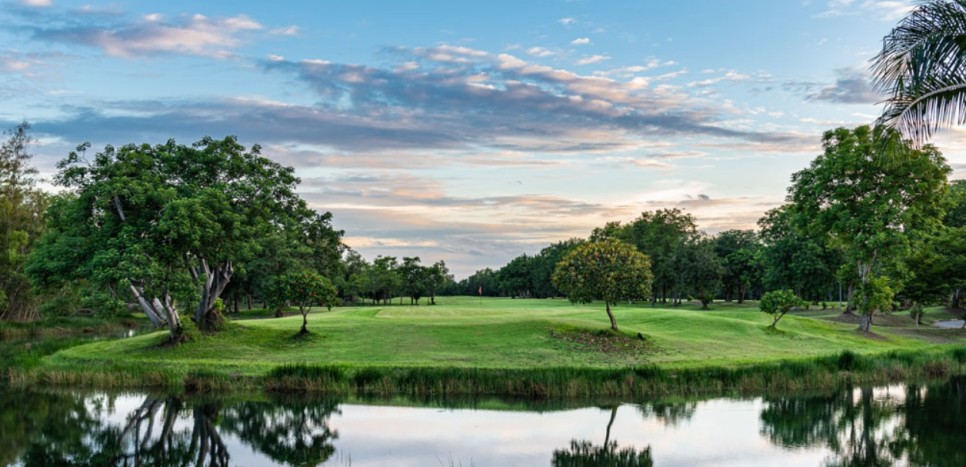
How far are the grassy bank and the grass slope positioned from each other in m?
0.09

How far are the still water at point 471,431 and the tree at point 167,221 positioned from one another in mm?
9259

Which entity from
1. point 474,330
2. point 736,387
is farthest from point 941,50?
point 474,330

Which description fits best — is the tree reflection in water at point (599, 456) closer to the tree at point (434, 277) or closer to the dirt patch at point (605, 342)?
the dirt patch at point (605, 342)

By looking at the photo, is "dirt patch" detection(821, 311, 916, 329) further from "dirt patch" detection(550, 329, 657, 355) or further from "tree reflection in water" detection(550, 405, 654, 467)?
"tree reflection in water" detection(550, 405, 654, 467)

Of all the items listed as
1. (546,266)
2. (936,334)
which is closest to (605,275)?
(936,334)

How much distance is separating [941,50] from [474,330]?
91.6 feet

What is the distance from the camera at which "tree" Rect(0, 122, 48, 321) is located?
200 feet

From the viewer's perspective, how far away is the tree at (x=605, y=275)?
3844cm

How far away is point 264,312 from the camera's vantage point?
269 ft

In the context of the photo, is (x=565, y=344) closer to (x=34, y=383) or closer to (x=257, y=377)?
(x=257, y=377)

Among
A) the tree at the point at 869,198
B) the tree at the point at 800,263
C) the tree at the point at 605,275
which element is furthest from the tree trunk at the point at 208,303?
the tree at the point at 800,263

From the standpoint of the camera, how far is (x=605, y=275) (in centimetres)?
3841

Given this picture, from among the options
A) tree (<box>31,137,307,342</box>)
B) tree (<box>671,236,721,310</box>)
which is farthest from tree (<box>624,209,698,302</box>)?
tree (<box>31,137,307,342</box>)

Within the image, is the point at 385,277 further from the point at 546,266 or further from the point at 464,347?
the point at 464,347
